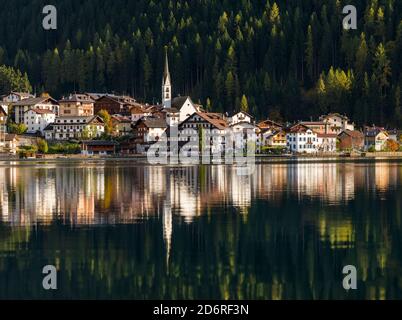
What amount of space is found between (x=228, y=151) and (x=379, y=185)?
6040 centimetres

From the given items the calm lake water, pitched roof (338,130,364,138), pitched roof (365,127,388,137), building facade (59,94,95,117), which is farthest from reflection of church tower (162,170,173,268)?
building facade (59,94,95,117)

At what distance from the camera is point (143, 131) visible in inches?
3851

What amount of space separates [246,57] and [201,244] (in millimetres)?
107840

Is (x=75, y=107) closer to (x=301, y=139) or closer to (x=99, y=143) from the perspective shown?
(x=99, y=143)

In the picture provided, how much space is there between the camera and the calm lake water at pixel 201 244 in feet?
49.0

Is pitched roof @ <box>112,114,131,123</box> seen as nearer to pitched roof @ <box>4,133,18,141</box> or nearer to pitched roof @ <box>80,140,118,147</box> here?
pitched roof @ <box>80,140,118,147</box>

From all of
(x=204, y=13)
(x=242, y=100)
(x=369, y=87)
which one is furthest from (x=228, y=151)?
(x=204, y=13)

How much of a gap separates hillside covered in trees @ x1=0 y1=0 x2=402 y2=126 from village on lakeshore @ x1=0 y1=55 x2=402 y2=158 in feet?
22.1

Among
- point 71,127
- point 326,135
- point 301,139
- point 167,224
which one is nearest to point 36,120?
point 71,127

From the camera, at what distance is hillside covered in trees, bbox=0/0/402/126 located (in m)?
→ 111

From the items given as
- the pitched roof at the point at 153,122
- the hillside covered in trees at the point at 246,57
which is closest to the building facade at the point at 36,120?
the pitched roof at the point at 153,122

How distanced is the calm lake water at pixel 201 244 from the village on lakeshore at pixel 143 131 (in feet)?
208

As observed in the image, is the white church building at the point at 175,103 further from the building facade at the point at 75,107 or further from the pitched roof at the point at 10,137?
the pitched roof at the point at 10,137

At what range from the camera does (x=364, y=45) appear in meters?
114
